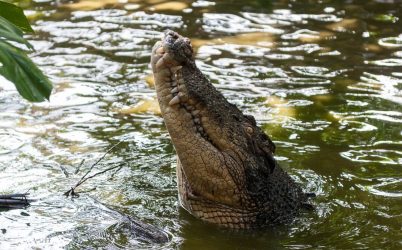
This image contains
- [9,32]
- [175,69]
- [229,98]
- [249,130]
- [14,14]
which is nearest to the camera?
[9,32]

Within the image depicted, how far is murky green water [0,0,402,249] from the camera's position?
4895 mm

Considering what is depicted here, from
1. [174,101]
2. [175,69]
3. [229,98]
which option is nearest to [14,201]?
[174,101]

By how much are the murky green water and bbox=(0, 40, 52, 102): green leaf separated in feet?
4.32

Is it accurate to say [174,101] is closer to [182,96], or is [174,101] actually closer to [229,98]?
[182,96]

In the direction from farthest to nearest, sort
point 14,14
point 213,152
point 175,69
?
point 213,152, point 175,69, point 14,14

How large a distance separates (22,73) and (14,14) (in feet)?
1.70

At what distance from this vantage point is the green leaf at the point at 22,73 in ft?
11.0

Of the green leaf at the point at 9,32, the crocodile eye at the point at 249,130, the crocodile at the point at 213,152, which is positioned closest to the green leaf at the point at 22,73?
the green leaf at the point at 9,32

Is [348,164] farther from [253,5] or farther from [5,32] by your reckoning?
[253,5]

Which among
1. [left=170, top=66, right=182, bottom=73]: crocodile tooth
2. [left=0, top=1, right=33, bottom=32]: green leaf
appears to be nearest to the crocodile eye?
[left=170, top=66, right=182, bottom=73]: crocodile tooth

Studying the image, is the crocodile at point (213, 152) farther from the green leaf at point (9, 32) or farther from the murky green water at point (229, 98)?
the green leaf at point (9, 32)

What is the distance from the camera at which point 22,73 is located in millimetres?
3389

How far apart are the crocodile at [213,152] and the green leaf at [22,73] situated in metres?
1.17

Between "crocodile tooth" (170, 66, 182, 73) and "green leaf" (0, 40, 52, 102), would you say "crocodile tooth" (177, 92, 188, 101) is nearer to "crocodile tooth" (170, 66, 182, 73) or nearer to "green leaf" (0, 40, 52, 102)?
"crocodile tooth" (170, 66, 182, 73)
